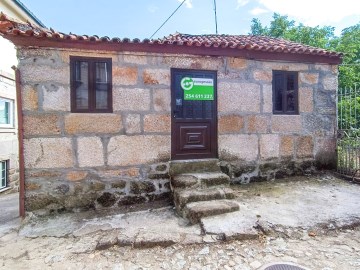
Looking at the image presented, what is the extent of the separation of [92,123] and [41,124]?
83 centimetres

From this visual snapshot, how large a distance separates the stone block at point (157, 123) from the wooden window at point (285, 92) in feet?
8.29

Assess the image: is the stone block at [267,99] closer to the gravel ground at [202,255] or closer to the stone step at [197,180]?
the stone step at [197,180]

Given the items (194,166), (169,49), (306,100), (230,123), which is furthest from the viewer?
(306,100)

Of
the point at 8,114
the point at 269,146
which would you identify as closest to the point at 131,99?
the point at 269,146

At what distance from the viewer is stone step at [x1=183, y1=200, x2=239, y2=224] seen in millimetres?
3451

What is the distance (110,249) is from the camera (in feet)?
9.73

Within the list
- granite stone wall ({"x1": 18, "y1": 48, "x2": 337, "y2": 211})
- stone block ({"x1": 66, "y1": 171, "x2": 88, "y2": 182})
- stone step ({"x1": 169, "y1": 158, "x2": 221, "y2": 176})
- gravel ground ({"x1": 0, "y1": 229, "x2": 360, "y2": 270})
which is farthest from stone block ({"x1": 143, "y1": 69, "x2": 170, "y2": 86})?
gravel ground ({"x1": 0, "y1": 229, "x2": 360, "y2": 270})

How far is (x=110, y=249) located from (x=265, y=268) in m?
1.88

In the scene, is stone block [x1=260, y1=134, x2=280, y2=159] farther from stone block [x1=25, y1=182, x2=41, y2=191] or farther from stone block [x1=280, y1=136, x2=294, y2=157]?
stone block [x1=25, y1=182, x2=41, y2=191]

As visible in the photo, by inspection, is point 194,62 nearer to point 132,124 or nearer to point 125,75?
point 125,75

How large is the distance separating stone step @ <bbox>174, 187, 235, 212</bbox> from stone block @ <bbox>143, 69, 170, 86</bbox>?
6.95 feet

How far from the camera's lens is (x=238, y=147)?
196 inches

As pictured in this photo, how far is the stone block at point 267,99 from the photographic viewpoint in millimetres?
5148

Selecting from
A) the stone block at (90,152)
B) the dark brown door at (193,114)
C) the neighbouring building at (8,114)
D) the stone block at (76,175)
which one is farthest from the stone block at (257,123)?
the neighbouring building at (8,114)
